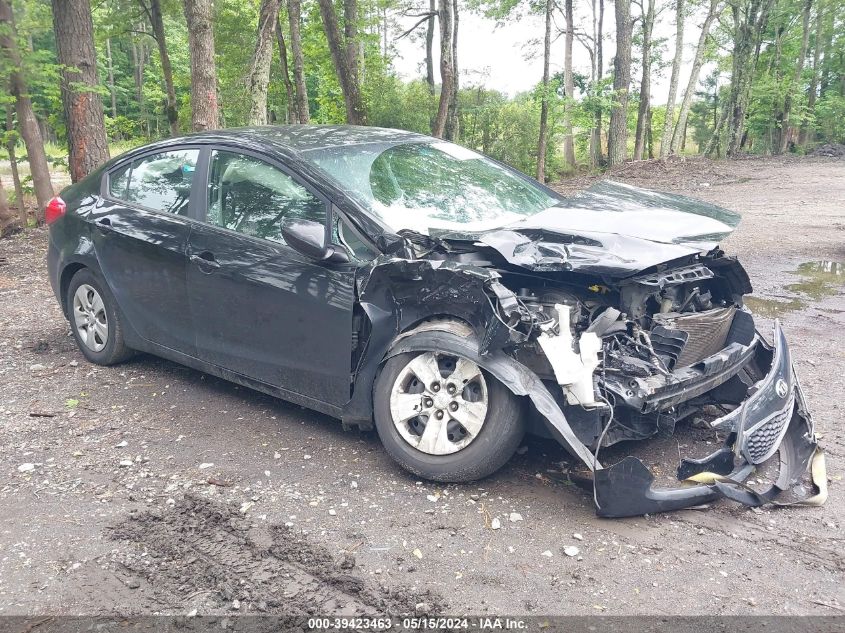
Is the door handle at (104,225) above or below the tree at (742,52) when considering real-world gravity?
below

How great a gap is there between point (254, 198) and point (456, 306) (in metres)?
1.58

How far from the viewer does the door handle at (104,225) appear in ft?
16.6

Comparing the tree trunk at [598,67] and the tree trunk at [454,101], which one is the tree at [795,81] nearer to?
the tree trunk at [598,67]

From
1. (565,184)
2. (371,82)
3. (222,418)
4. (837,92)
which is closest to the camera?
(222,418)

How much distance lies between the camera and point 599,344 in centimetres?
332

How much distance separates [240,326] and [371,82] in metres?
23.2

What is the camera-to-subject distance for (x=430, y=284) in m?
3.57

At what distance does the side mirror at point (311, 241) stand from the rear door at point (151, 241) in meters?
1.08

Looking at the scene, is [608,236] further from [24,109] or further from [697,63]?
[697,63]

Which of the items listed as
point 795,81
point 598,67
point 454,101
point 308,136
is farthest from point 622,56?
point 308,136

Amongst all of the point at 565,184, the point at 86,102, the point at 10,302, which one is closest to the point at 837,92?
the point at 565,184

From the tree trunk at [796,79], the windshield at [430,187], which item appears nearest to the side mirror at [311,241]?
the windshield at [430,187]

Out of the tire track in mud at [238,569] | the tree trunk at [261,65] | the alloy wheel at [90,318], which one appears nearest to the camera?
the tire track in mud at [238,569]

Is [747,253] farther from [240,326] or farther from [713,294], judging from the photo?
[240,326]
